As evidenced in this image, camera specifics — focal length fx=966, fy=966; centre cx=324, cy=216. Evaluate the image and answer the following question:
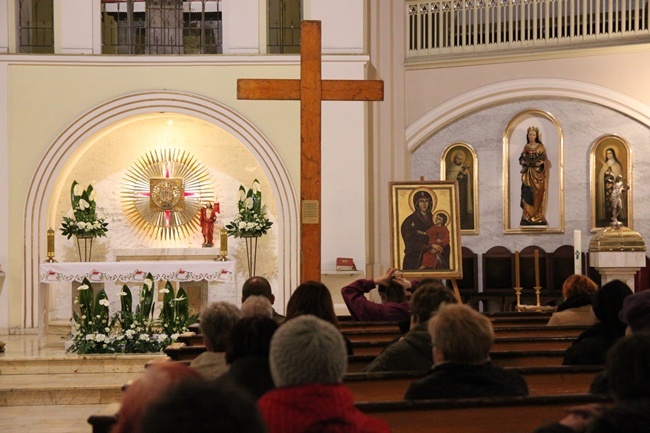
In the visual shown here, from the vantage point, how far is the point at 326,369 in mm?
2664

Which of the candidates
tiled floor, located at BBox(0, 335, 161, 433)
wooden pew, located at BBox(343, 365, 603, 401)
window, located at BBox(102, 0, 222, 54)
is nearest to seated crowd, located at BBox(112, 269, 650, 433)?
wooden pew, located at BBox(343, 365, 603, 401)

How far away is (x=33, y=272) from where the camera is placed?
13.0 metres

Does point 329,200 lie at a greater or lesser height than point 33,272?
greater

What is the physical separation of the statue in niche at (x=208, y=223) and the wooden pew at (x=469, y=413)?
408 inches

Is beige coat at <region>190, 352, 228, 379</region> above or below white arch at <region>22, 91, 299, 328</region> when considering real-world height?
below

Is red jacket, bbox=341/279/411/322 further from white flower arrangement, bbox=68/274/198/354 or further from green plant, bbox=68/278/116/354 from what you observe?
green plant, bbox=68/278/116/354

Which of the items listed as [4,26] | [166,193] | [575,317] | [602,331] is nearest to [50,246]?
[166,193]

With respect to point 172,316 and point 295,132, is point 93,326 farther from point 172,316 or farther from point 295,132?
point 295,132

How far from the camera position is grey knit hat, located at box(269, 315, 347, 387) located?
2.66 metres

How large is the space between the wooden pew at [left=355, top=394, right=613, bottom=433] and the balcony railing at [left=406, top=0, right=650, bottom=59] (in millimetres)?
11374

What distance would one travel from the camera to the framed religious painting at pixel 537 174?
14.4 metres

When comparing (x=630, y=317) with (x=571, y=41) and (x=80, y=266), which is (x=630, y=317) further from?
(x=571, y=41)

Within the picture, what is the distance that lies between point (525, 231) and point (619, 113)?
2190 mm

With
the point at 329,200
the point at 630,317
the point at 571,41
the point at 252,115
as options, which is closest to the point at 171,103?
the point at 252,115
